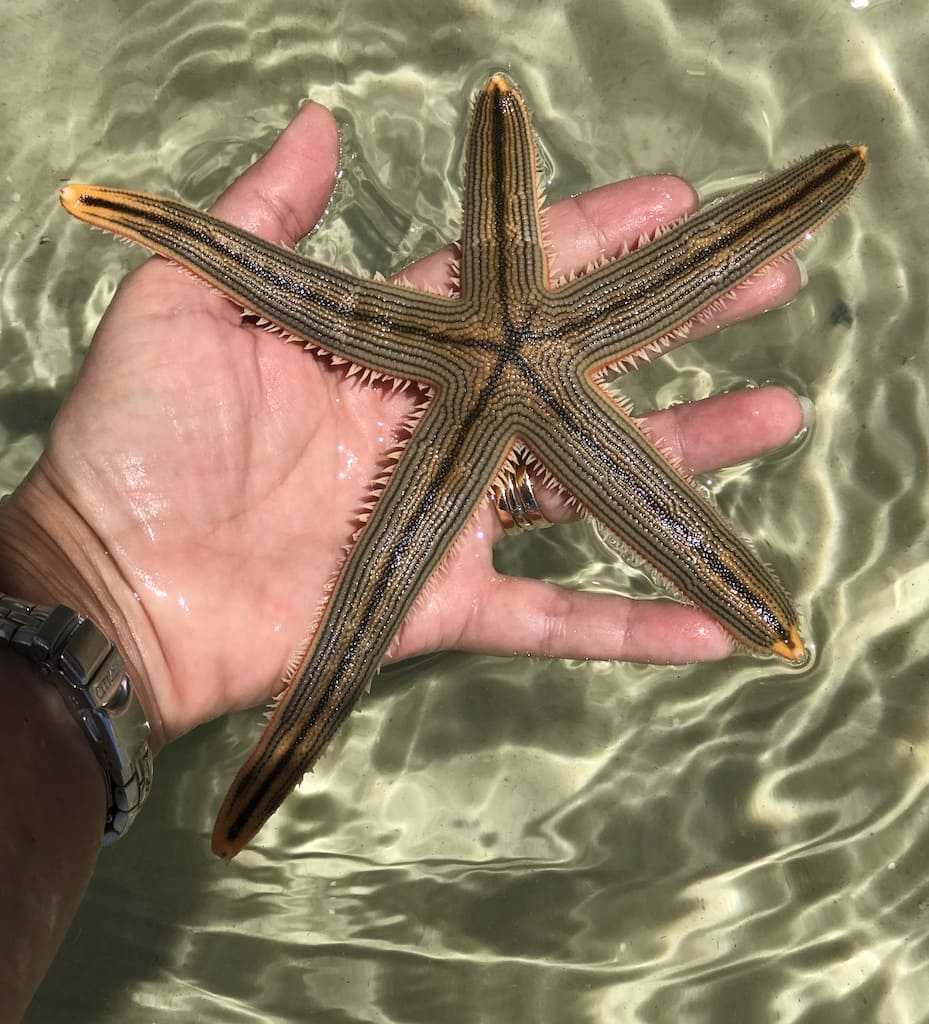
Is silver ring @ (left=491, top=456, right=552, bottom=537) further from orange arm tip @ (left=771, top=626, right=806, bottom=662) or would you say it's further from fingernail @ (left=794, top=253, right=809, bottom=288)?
fingernail @ (left=794, top=253, right=809, bottom=288)

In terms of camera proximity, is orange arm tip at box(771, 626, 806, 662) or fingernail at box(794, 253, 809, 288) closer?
orange arm tip at box(771, 626, 806, 662)

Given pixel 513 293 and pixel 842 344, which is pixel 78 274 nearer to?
pixel 513 293

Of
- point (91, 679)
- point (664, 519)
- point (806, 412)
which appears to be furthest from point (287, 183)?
point (806, 412)

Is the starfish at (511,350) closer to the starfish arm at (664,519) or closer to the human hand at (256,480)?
the starfish arm at (664,519)

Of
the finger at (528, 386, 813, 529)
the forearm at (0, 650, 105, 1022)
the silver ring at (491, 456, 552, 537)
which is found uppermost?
the finger at (528, 386, 813, 529)

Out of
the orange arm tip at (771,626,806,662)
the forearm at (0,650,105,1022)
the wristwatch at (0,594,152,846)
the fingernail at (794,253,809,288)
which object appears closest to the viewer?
the forearm at (0,650,105,1022)

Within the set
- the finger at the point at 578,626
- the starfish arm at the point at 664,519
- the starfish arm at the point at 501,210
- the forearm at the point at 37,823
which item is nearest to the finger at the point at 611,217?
the starfish arm at the point at 501,210

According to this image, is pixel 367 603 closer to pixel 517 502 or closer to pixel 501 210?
pixel 517 502

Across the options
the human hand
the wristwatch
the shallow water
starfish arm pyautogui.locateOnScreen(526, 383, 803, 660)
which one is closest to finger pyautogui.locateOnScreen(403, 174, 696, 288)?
the human hand
